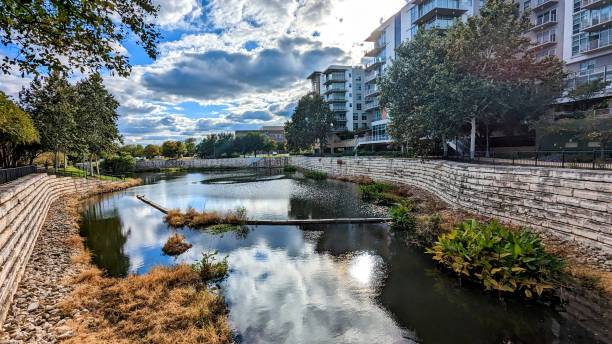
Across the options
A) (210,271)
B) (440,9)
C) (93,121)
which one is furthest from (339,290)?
(440,9)

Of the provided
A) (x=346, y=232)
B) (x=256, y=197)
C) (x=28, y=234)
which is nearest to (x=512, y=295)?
(x=346, y=232)

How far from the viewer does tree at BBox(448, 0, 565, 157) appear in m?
22.2

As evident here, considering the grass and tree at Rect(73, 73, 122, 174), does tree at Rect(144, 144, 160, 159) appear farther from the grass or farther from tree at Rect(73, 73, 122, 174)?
the grass

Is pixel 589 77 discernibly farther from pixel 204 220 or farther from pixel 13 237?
pixel 13 237

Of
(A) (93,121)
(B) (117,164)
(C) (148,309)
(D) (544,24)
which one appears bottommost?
(C) (148,309)

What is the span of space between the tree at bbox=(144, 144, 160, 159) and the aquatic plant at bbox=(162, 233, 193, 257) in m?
106

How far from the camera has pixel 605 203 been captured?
10492 millimetres

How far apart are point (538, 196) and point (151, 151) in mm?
116630

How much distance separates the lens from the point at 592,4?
1259 inches

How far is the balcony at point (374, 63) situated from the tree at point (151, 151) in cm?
8122

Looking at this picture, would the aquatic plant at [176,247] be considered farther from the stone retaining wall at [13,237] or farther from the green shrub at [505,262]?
the green shrub at [505,262]

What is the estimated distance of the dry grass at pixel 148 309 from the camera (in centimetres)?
741

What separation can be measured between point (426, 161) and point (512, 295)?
19.0m

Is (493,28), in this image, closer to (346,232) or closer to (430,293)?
(346,232)
